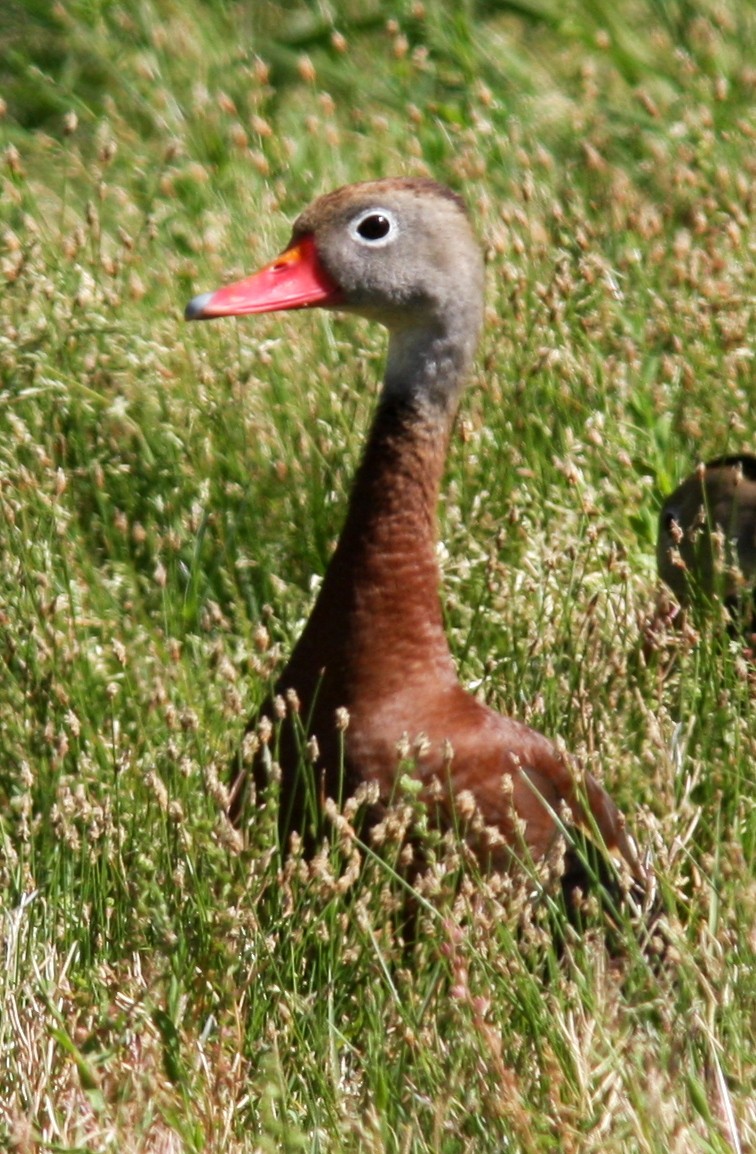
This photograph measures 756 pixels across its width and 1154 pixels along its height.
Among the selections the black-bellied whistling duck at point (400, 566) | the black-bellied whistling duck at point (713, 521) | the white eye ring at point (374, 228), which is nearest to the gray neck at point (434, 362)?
Result: the black-bellied whistling duck at point (400, 566)

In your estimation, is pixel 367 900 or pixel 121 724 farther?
pixel 121 724

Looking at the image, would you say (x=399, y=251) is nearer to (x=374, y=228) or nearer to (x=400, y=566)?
(x=374, y=228)

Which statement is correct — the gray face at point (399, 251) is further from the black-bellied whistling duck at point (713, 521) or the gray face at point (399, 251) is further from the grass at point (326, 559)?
the black-bellied whistling duck at point (713, 521)

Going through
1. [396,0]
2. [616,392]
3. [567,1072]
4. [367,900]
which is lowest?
[567,1072]

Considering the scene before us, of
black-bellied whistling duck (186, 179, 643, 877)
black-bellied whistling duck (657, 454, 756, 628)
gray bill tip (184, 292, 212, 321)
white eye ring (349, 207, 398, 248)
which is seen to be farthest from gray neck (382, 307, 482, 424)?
black-bellied whistling duck (657, 454, 756, 628)

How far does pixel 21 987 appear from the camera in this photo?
290 centimetres

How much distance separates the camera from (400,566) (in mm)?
3484

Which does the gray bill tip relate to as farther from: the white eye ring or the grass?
the grass

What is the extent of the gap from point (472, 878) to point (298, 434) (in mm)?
1580

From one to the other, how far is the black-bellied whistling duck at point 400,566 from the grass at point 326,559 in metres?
0.13

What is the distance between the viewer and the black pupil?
3.73 metres

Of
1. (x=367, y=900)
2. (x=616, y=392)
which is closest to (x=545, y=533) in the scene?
(x=616, y=392)

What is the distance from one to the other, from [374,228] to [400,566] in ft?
2.24

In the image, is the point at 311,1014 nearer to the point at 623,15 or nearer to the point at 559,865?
the point at 559,865
